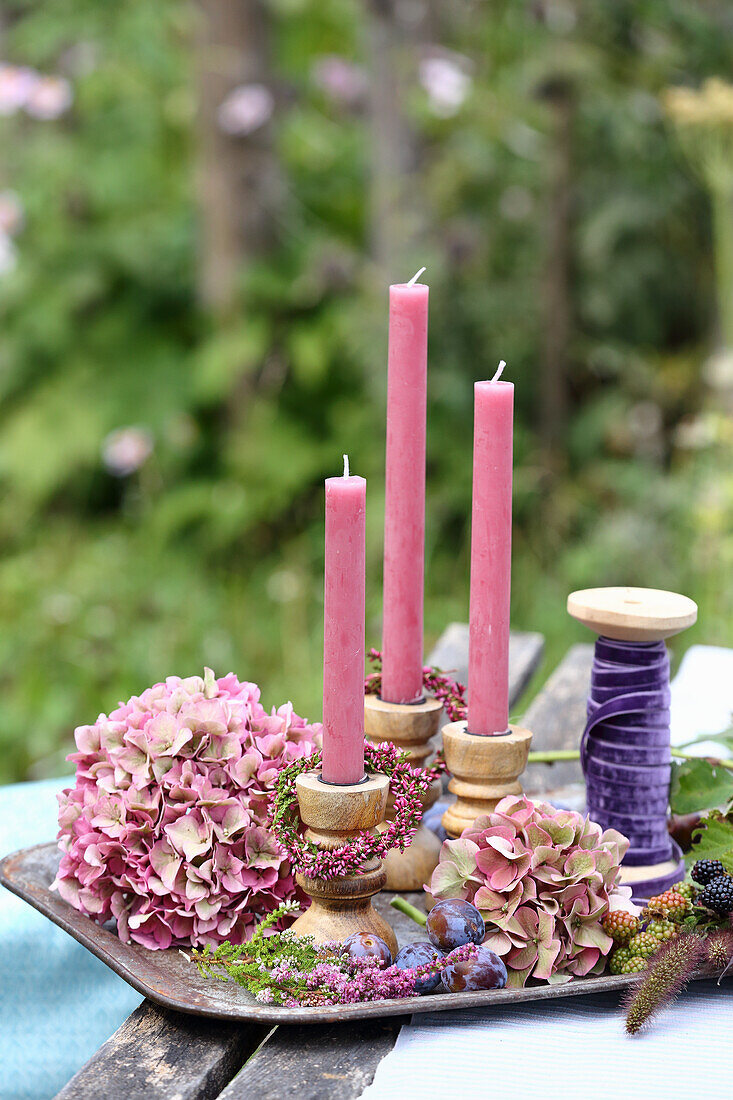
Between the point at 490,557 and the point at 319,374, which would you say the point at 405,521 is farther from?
the point at 319,374

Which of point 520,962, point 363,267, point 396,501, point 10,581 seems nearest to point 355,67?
point 363,267

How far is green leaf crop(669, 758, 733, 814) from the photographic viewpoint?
0.99m

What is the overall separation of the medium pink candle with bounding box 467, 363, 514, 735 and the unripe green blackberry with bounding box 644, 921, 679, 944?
18 cm

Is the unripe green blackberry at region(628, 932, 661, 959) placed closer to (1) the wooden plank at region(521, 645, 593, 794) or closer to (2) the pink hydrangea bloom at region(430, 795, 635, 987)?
(2) the pink hydrangea bloom at region(430, 795, 635, 987)

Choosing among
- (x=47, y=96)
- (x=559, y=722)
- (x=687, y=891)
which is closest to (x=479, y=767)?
(x=687, y=891)

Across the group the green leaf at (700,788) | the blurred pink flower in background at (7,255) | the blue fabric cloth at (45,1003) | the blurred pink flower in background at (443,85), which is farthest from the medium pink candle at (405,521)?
the blurred pink flower in background at (7,255)

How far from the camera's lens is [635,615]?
899 millimetres

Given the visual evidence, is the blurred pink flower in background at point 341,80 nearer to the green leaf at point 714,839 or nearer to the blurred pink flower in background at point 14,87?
the blurred pink flower in background at point 14,87

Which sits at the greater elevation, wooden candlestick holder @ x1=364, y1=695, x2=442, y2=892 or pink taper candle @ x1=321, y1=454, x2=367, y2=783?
pink taper candle @ x1=321, y1=454, x2=367, y2=783

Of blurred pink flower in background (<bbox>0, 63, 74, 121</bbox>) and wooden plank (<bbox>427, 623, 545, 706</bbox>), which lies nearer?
wooden plank (<bbox>427, 623, 545, 706</bbox>)

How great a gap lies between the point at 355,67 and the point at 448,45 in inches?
35.2

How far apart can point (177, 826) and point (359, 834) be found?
141 mm

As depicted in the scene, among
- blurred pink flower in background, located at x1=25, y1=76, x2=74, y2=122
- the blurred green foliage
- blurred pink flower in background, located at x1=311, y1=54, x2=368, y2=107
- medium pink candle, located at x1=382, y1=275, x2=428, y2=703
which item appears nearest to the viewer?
medium pink candle, located at x1=382, y1=275, x2=428, y2=703

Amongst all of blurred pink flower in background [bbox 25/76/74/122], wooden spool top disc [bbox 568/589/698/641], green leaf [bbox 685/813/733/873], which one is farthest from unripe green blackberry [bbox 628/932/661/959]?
blurred pink flower in background [bbox 25/76/74/122]
